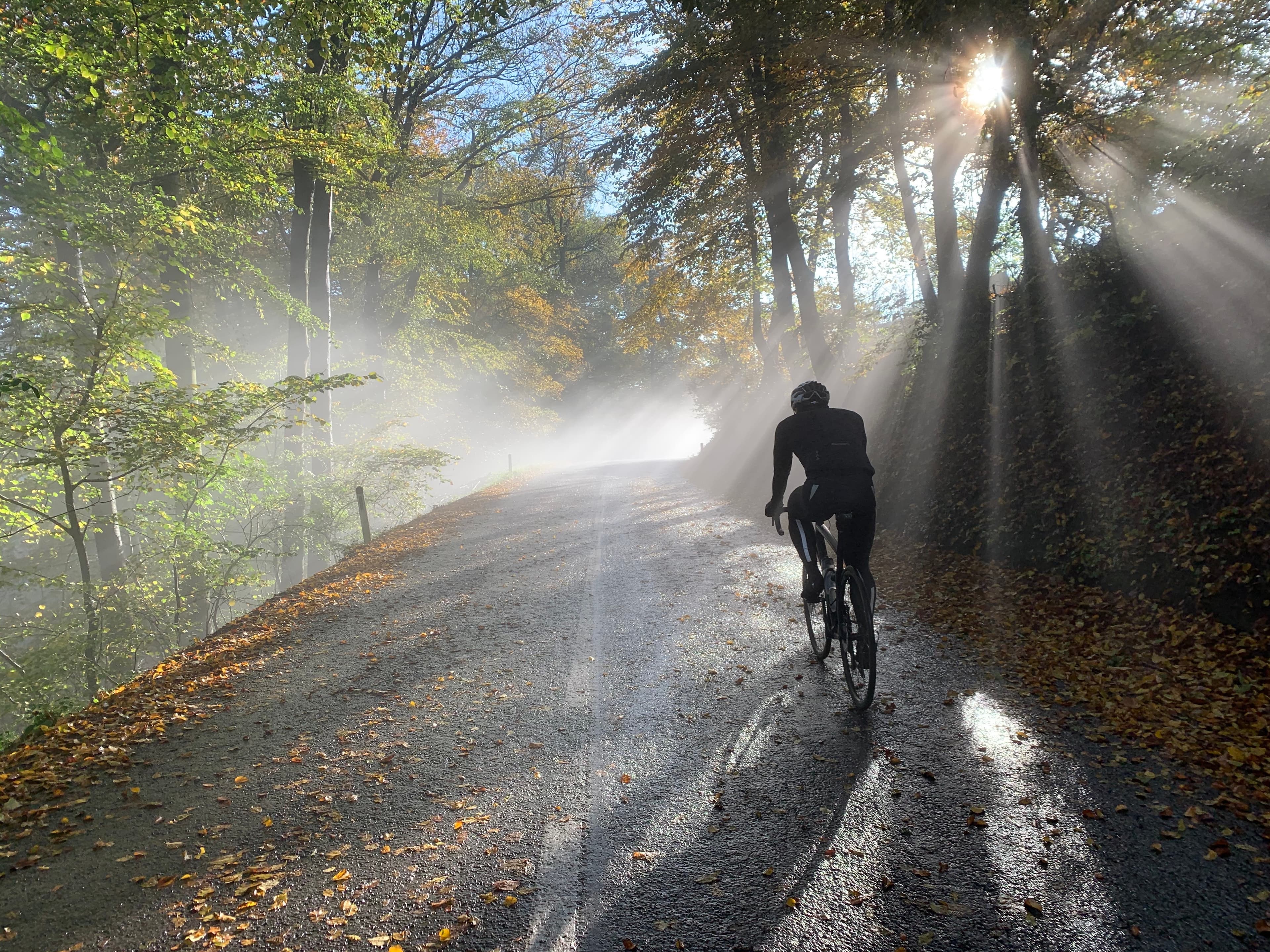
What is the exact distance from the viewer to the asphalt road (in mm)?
2604

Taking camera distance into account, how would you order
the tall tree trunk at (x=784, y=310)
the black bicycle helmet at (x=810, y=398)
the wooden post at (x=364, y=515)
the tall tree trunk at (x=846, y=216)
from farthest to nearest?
the tall tree trunk at (x=784, y=310), the tall tree trunk at (x=846, y=216), the wooden post at (x=364, y=515), the black bicycle helmet at (x=810, y=398)

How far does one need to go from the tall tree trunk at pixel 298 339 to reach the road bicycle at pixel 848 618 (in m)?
12.9

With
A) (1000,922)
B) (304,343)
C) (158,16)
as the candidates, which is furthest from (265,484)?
(1000,922)

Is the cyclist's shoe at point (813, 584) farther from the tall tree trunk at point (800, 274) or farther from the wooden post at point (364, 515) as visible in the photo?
the tall tree trunk at point (800, 274)

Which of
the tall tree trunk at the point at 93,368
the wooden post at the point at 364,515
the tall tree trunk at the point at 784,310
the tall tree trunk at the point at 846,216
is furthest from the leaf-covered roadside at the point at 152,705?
the tall tree trunk at the point at 784,310

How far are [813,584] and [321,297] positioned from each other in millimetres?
16238

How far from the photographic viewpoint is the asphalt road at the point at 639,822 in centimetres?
260

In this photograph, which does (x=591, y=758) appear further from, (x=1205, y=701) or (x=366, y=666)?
(x=1205, y=701)

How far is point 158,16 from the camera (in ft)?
27.9

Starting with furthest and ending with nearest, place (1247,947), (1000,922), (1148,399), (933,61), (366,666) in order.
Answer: (933,61)
(1148,399)
(366,666)
(1000,922)
(1247,947)

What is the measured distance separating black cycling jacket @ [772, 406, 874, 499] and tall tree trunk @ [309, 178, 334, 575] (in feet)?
46.5

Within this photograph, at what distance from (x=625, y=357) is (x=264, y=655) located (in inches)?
1863

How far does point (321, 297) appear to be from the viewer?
16859mm

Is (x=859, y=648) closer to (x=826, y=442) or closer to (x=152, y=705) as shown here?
(x=826, y=442)
